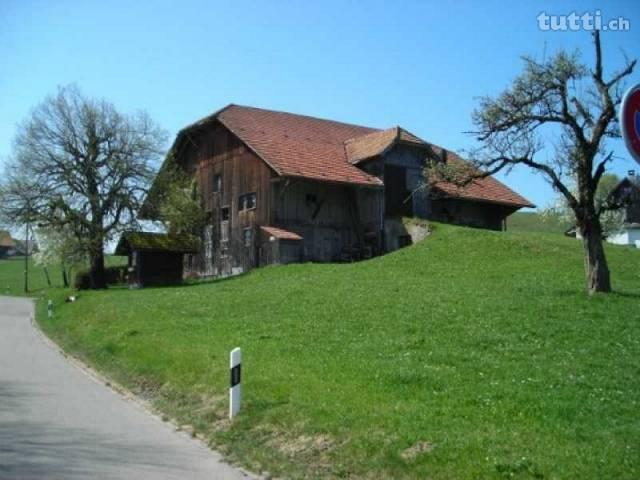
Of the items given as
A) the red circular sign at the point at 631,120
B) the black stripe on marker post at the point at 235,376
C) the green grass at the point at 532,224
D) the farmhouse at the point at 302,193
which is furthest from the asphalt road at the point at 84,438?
the green grass at the point at 532,224

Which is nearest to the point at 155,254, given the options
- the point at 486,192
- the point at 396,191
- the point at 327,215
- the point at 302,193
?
the point at 302,193

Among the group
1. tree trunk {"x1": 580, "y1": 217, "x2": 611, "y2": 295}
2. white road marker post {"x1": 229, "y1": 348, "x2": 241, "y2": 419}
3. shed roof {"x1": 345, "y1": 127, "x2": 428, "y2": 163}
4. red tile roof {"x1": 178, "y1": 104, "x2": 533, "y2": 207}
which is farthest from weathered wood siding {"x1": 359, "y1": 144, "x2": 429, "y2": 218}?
white road marker post {"x1": 229, "y1": 348, "x2": 241, "y2": 419}

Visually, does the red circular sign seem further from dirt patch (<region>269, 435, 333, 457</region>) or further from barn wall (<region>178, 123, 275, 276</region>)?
barn wall (<region>178, 123, 275, 276</region>)

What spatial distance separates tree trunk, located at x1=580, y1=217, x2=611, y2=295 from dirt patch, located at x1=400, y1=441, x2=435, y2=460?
43.2 ft

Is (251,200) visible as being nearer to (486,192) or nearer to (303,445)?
(486,192)

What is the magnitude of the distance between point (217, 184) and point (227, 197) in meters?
1.94

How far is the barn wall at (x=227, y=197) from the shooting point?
39.4 metres

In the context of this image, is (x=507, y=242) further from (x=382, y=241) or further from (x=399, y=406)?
(x=399, y=406)

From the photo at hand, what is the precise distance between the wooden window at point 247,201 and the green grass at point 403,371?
15792mm

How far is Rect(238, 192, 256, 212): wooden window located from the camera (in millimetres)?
40312

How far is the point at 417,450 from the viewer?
7.55 metres

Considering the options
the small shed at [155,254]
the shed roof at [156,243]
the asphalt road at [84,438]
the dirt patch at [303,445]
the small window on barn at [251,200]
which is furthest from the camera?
the small shed at [155,254]

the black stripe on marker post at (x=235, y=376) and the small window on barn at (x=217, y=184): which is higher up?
the small window on barn at (x=217, y=184)

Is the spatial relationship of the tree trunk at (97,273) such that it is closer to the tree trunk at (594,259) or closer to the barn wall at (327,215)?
the barn wall at (327,215)
